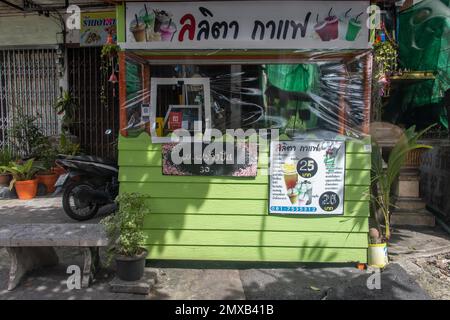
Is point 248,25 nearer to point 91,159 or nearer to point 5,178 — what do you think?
point 91,159

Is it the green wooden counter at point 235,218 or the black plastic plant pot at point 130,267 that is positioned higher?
the green wooden counter at point 235,218

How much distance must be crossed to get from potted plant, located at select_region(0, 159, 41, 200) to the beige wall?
8.29ft

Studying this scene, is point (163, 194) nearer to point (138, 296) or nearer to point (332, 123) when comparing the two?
point (138, 296)

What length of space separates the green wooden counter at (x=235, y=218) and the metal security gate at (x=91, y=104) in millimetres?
4413

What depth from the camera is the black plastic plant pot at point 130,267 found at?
12.3 ft

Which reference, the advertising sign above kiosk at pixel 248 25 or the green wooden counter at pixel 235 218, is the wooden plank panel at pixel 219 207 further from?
the advertising sign above kiosk at pixel 248 25

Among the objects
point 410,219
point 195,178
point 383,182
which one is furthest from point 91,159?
point 410,219

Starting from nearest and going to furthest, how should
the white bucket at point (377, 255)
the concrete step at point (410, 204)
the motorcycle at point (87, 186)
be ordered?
1. the white bucket at point (377, 255)
2. the motorcycle at point (87, 186)
3. the concrete step at point (410, 204)

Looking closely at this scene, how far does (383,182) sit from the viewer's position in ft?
14.6

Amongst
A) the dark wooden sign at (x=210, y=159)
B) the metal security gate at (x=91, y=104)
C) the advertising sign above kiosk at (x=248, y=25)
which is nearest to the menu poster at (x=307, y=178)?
the dark wooden sign at (x=210, y=159)

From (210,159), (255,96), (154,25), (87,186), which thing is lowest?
(87,186)

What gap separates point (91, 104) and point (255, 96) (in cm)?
448

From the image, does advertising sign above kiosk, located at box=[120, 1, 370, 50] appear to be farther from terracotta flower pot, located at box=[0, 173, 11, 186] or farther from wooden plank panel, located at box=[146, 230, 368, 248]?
terracotta flower pot, located at box=[0, 173, 11, 186]

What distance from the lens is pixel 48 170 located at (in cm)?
777
